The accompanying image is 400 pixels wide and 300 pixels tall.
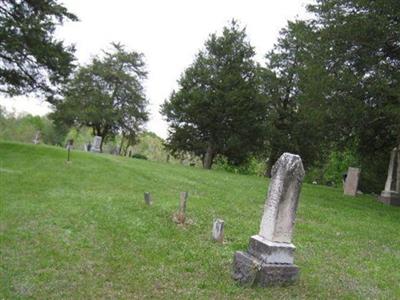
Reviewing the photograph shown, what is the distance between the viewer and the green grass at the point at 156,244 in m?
7.61

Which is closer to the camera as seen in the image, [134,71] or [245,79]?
[245,79]

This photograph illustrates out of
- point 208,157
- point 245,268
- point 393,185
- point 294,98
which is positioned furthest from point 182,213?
point 294,98

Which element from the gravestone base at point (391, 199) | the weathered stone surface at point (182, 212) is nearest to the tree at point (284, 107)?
the gravestone base at point (391, 199)

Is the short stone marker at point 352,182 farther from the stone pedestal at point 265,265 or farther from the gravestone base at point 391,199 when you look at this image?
the stone pedestal at point 265,265

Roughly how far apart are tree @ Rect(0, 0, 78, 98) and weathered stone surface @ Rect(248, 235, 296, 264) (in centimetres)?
1992

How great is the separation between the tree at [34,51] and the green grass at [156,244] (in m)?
8.81

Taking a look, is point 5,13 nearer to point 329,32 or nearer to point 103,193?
point 103,193

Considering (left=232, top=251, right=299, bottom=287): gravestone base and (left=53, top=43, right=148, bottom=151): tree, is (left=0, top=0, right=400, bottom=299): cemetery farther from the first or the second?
(left=53, top=43, right=148, bottom=151): tree

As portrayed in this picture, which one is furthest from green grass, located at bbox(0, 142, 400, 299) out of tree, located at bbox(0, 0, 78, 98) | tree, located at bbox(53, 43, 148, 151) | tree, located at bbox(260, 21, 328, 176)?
tree, located at bbox(53, 43, 148, 151)

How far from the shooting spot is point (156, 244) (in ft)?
32.3

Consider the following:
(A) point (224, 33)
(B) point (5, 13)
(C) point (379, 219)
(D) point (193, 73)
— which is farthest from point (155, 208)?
(A) point (224, 33)

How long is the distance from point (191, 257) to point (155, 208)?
438 centimetres

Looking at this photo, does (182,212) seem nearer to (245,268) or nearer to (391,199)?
(245,268)

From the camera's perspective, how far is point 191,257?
909cm
